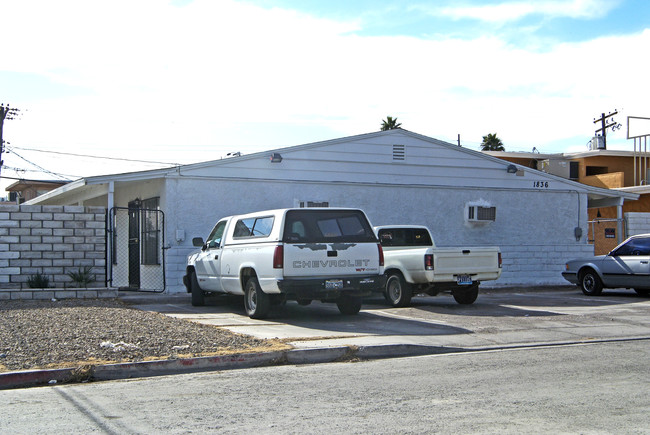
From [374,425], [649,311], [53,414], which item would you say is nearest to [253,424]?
[374,425]

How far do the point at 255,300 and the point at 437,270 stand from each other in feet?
12.7

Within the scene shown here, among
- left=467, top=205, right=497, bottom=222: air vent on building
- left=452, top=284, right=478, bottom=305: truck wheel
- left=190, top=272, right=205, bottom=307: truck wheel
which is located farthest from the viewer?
left=467, top=205, right=497, bottom=222: air vent on building

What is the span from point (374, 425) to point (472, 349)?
174 inches

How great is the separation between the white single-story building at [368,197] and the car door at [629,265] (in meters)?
3.35

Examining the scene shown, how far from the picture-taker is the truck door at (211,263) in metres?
13.7

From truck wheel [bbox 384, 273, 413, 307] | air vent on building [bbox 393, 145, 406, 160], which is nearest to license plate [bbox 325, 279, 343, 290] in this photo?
truck wheel [bbox 384, 273, 413, 307]

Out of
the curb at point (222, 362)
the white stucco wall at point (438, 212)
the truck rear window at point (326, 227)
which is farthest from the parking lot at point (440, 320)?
the white stucco wall at point (438, 212)

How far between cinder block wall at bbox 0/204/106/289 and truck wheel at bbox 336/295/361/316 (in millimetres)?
6108

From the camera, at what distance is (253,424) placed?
5539mm

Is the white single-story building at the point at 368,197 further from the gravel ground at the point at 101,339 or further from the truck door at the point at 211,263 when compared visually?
the gravel ground at the point at 101,339

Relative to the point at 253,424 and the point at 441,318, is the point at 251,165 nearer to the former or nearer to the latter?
the point at 441,318

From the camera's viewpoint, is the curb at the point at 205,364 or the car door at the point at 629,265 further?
the car door at the point at 629,265

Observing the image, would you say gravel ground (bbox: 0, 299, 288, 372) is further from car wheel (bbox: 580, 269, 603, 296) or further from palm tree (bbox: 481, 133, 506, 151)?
palm tree (bbox: 481, 133, 506, 151)

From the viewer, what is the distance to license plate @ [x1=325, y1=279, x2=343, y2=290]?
1157cm
